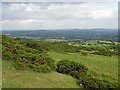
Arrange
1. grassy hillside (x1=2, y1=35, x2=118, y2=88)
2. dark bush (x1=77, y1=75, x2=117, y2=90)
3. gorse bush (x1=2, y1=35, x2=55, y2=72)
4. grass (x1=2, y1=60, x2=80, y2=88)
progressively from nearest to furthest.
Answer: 1. grass (x1=2, y1=60, x2=80, y2=88)
2. grassy hillside (x1=2, y1=35, x2=118, y2=88)
3. dark bush (x1=77, y1=75, x2=117, y2=90)
4. gorse bush (x1=2, y1=35, x2=55, y2=72)

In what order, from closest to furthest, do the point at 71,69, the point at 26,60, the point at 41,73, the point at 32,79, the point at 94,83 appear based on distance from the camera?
the point at 32,79 → the point at 94,83 → the point at 41,73 → the point at 26,60 → the point at 71,69

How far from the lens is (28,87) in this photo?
1159cm

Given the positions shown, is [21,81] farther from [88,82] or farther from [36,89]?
[88,82]

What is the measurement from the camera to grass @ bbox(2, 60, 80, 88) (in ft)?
39.1

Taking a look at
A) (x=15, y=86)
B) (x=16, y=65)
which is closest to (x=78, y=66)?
(x=16, y=65)

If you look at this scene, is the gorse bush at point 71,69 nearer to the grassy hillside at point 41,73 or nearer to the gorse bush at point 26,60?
the grassy hillside at point 41,73

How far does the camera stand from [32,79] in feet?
41.9

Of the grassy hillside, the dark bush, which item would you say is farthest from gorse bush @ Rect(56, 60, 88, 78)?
the dark bush

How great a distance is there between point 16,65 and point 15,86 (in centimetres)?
296

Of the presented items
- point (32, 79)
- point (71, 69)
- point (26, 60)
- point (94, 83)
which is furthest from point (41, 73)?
point (94, 83)

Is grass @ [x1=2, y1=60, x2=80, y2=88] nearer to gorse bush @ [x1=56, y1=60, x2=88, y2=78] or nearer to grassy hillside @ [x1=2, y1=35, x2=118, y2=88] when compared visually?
grassy hillside @ [x1=2, y1=35, x2=118, y2=88]

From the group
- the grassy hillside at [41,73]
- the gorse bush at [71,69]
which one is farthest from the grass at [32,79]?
the gorse bush at [71,69]

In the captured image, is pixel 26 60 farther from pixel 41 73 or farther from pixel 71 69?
pixel 71 69

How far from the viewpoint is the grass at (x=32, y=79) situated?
1191 centimetres
